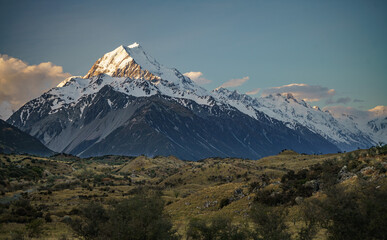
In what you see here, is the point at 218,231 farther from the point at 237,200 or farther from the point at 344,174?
the point at 344,174

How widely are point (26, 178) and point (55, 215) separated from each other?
82403 mm

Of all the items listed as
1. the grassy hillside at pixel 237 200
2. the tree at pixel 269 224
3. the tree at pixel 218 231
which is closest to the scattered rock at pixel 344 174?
the grassy hillside at pixel 237 200

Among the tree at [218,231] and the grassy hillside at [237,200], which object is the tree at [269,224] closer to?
the grassy hillside at [237,200]

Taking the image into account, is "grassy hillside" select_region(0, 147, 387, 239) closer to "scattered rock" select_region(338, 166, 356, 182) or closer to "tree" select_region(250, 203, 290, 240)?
"scattered rock" select_region(338, 166, 356, 182)

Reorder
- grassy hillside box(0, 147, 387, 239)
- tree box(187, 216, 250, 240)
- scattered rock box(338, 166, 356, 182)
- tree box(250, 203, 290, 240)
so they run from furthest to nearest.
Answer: scattered rock box(338, 166, 356, 182) → grassy hillside box(0, 147, 387, 239) → tree box(187, 216, 250, 240) → tree box(250, 203, 290, 240)

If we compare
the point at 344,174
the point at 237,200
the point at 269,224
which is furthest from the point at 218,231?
the point at 344,174

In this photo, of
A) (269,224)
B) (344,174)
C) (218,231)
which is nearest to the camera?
(269,224)

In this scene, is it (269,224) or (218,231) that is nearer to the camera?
(269,224)

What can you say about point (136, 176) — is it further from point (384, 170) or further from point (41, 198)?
point (384, 170)

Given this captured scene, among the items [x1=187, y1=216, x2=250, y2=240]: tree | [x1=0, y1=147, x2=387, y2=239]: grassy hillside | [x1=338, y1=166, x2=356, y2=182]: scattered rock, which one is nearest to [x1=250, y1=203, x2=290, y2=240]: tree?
[x1=0, y1=147, x2=387, y2=239]: grassy hillside

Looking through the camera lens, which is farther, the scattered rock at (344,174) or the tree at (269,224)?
the scattered rock at (344,174)

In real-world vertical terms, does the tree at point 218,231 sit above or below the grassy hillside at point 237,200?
below

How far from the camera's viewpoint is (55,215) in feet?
251

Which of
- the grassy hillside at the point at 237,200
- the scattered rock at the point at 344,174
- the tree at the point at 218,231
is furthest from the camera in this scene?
the scattered rock at the point at 344,174
